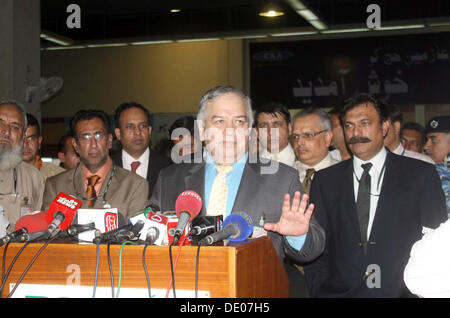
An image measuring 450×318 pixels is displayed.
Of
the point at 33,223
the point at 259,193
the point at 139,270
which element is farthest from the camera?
the point at 259,193

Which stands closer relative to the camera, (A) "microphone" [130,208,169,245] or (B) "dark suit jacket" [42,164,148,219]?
(A) "microphone" [130,208,169,245]

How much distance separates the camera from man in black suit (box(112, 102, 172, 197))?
13.3 feet

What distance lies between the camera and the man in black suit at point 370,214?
281cm

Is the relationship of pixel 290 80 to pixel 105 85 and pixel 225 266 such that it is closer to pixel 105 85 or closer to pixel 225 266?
pixel 105 85

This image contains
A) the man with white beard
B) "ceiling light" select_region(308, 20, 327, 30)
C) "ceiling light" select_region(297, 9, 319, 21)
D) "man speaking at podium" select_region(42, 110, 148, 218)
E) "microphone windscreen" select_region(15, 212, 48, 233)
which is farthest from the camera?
"ceiling light" select_region(308, 20, 327, 30)

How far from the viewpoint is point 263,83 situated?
1004 cm

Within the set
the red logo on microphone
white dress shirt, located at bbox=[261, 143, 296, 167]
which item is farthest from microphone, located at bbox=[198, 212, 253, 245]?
white dress shirt, located at bbox=[261, 143, 296, 167]

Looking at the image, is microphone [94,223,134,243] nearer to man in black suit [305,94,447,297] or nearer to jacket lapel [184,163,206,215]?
jacket lapel [184,163,206,215]

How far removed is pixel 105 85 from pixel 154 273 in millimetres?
10093

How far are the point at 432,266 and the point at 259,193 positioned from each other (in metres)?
1.10

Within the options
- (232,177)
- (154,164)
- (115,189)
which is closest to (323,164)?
(154,164)

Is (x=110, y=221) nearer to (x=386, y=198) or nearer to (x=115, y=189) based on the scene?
(x=115, y=189)

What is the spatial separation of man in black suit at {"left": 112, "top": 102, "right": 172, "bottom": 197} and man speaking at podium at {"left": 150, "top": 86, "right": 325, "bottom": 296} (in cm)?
157

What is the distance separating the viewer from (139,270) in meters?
1.53
